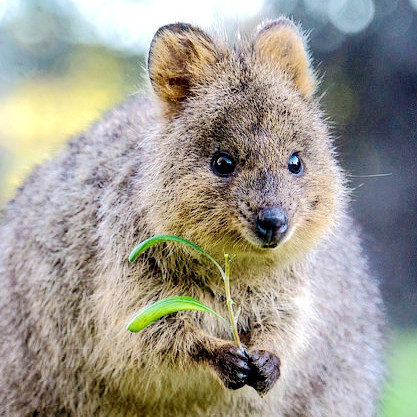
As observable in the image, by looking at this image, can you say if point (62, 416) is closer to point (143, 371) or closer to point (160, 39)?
point (143, 371)

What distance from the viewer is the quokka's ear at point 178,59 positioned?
5.36 m

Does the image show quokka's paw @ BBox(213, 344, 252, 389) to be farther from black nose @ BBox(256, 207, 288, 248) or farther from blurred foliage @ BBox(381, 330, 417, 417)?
blurred foliage @ BBox(381, 330, 417, 417)

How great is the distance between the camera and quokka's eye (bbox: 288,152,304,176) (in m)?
4.98

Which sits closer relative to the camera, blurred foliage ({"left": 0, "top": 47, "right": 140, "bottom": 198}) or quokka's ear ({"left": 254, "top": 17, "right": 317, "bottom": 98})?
quokka's ear ({"left": 254, "top": 17, "right": 317, "bottom": 98})

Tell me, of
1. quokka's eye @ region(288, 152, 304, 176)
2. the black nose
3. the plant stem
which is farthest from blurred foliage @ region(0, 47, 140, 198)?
the black nose

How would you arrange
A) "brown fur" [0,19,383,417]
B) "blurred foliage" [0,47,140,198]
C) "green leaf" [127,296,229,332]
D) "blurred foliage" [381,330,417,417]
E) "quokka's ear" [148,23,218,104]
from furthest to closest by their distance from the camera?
"blurred foliage" [0,47,140,198] < "blurred foliage" [381,330,417,417] < "quokka's ear" [148,23,218,104] < "brown fur" [0,19,383,417] < "green leaf" [127,296,229,332]

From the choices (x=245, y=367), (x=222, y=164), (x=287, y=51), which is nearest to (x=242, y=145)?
(x=222, y=164)

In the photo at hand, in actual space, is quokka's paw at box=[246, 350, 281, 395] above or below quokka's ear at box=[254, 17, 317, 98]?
below

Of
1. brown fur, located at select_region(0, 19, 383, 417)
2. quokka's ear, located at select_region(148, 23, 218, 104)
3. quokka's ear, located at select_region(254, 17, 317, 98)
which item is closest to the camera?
brown fur, located at select_region(0, 19, 383, 417)

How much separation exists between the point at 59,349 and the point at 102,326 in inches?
19.6

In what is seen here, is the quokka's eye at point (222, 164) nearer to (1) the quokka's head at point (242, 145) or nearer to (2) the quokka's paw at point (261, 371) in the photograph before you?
(1) the quokka's head at point (242, 145)

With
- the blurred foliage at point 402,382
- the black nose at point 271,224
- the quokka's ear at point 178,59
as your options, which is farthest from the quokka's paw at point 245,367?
the blurred foliage at point 402,382

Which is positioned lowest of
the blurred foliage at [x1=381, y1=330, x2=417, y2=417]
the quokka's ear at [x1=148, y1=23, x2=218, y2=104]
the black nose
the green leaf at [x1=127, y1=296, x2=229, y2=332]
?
the blurred foliage at [x1=381, y1=330, x2=417, y2=417]

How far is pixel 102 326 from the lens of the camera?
18.8ft
